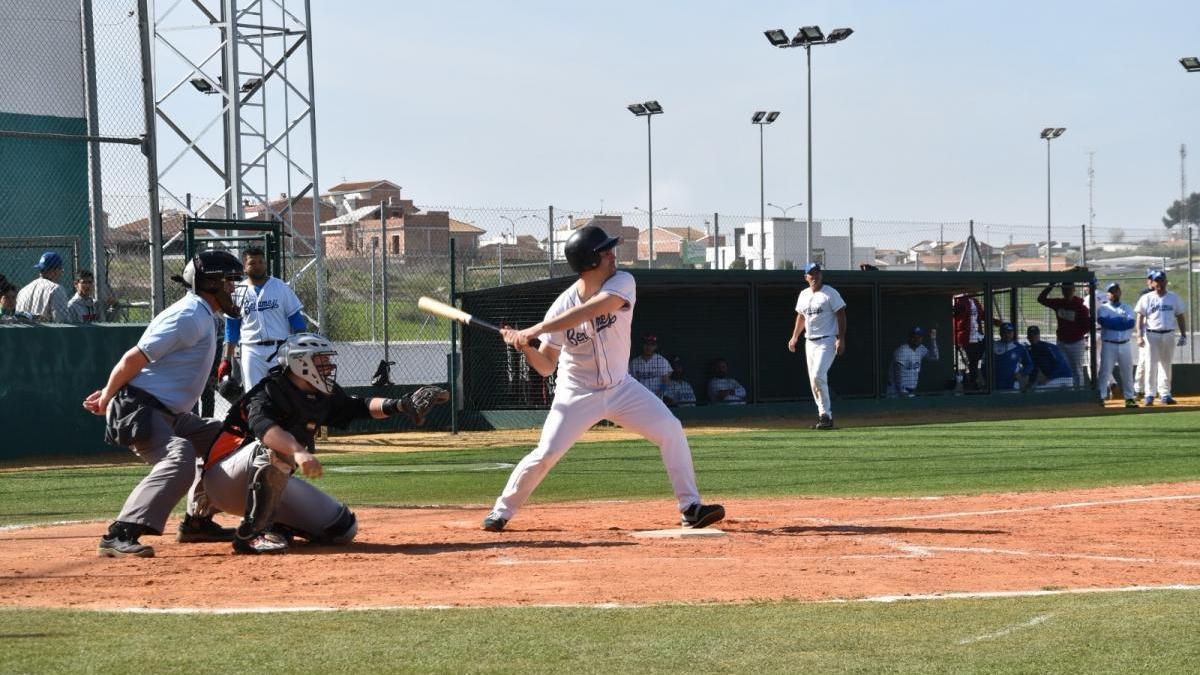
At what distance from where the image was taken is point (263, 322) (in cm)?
1208

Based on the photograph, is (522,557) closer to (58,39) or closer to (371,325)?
(58,39)

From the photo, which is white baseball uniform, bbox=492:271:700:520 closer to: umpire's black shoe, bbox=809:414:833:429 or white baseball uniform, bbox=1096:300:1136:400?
umpire's black shoe, bbox=809:414:833:429

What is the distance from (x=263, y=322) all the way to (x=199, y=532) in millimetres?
4367

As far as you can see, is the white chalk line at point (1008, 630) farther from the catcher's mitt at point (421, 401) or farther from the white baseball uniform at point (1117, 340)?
the white baseball uniform at point (1117, 340)

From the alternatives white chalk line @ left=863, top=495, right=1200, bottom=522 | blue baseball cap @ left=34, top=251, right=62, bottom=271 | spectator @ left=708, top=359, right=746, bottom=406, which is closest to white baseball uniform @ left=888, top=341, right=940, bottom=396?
spectator @ left=708, top=359, right=746, bottom=406

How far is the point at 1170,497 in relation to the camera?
379 inches

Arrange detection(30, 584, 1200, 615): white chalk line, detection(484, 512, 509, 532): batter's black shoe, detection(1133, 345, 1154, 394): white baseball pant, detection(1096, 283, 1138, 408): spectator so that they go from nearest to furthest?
detection(30, 584, 1200, 615): white chalk line → detection(484, 512, 509, 532): batter's black shoe → detection(1133, 345, 1154, 394): white baseball pant → detection(1096, 283, 1138, 408): spectator

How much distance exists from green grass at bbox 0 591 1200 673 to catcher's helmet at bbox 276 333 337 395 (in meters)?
2.00

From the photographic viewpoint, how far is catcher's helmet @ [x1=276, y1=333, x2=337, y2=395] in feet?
23.4

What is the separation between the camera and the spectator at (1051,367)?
74.4 ft

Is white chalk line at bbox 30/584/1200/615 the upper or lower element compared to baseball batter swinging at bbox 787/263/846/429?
lower

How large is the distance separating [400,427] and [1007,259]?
682 inches

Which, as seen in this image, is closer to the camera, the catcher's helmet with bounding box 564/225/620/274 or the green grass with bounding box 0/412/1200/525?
the catcher's helmet with bounding box 564/225/620/274

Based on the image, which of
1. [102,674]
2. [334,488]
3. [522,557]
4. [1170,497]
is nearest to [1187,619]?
[522,557]
